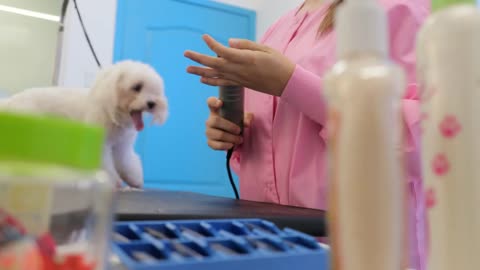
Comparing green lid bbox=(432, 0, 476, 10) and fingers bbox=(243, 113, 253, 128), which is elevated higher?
green lid bbox=(432, 0, 476, 10)

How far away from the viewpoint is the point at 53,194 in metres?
0.17

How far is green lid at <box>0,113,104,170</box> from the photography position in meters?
0.15

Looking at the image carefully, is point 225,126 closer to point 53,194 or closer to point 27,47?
point 53,194

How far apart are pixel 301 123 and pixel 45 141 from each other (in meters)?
0.54

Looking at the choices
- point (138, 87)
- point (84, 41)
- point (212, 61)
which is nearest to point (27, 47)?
point (84, 41)

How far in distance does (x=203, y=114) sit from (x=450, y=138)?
6.59ft

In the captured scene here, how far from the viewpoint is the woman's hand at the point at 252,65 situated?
55 cm

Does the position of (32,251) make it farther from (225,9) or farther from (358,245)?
(225,9)

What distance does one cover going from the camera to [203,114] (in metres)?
2.19

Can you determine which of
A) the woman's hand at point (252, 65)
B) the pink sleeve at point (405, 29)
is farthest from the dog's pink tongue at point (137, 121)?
the pink sleeve at point (405, 29)

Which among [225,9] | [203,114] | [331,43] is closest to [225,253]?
[331,43]

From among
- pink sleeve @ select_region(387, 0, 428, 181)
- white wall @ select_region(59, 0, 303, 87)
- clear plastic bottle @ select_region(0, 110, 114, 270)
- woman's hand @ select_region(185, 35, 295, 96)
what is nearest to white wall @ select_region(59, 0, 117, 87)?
white wall @ select_region(59, 0, 303, 87)

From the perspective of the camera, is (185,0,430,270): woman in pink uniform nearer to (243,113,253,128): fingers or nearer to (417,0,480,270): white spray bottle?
(243,113,253,128): fingers

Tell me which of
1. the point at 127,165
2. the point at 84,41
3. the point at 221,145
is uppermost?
the point at 84,41
